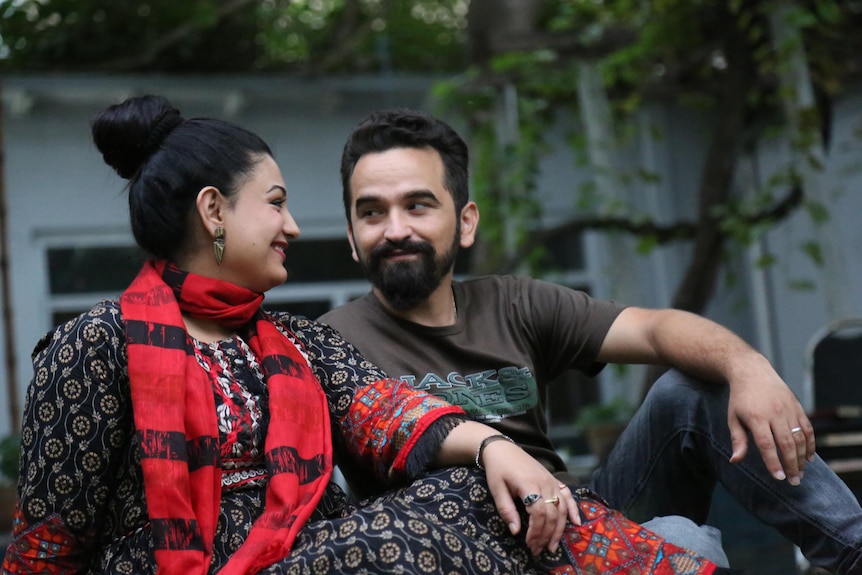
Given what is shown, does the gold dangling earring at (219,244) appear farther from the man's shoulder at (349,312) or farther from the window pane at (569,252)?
the window pane at (569,252)

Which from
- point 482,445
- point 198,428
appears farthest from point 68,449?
point 482,445

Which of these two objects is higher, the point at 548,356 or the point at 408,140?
the point at 408,140

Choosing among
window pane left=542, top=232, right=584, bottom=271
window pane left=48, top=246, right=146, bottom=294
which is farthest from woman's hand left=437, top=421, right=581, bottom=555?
window pane left=542, top=232, right=584, bottom=271

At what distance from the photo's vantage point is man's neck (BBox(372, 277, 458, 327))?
92.0 inches

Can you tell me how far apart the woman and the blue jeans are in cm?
26

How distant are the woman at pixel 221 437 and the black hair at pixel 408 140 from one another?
0.51 metres

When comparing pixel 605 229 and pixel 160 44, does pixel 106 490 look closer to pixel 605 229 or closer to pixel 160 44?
pixel 605 229

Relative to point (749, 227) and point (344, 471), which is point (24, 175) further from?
point (344, 471)

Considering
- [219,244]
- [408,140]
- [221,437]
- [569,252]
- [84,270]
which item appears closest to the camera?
[221,437]

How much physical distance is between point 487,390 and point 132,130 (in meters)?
0.86

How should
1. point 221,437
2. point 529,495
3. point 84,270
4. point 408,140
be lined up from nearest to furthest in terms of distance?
point 529,495
point 221,437
point 408,140
point 84,270

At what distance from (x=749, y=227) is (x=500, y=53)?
178cm

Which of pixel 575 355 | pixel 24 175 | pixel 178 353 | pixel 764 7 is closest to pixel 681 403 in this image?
pixel 575 355

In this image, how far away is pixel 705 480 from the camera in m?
2.16
